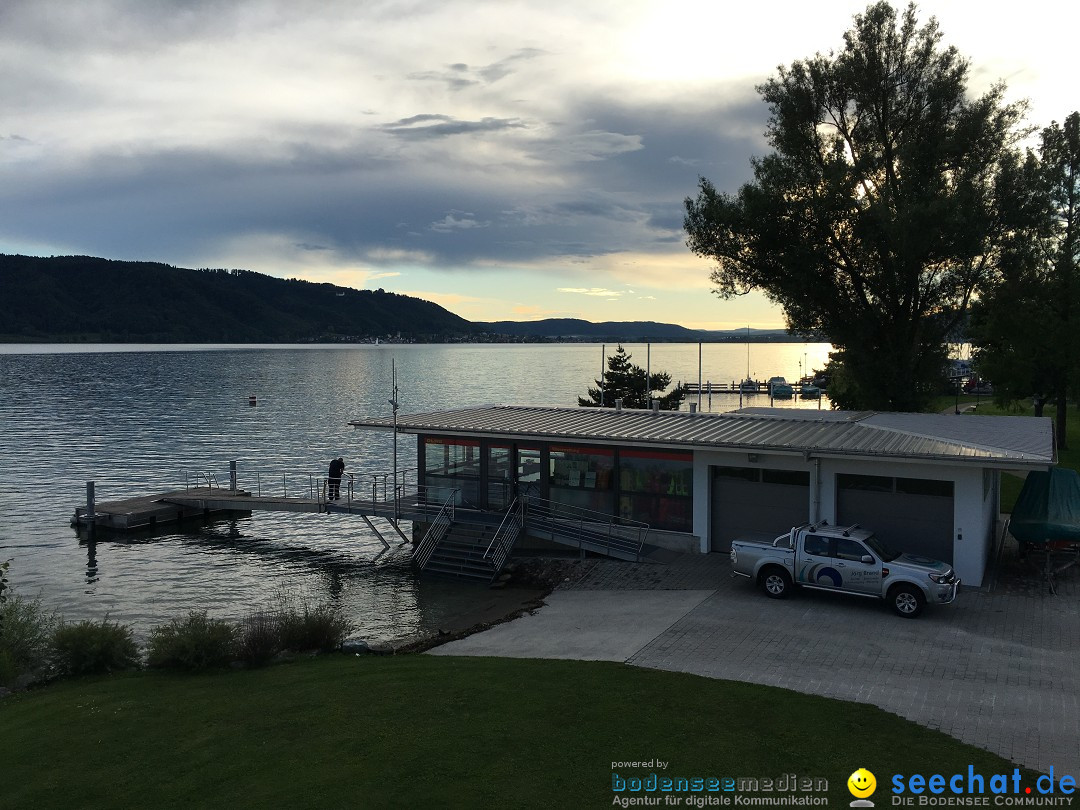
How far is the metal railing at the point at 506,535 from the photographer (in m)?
25.0

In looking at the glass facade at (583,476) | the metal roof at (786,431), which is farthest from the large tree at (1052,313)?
the glass facade at (583,476)

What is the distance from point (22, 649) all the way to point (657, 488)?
16.6m

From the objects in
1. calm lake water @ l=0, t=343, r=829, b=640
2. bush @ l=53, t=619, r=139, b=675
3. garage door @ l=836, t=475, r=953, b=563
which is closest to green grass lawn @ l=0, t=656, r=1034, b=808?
bush @ l=53, t=619, r=139, b=675

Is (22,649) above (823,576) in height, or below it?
below

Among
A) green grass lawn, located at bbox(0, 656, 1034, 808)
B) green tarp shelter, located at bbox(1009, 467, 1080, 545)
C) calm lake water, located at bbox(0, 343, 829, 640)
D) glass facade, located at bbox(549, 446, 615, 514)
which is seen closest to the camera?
green grass lawn, located at bbox(0, 656, 1034, 808)

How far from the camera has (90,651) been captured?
1655cm

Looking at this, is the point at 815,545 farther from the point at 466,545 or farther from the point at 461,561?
the point at 466,545

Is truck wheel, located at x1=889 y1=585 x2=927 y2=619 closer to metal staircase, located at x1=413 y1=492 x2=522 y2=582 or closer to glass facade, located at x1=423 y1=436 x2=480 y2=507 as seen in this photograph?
metal staircase, located at x1=413 y1=492 x2=522 y2=582

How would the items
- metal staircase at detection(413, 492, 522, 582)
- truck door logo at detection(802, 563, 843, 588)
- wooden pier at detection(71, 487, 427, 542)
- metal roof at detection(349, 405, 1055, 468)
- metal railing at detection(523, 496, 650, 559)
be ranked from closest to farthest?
truck door logo at detection(802, 563, 843, 588)
metal roof at detection(349, 405, 1055, 468)
metal railing at detection(523, 496, 650, 559)
metal staircase at detection(413, 492, 522, 582)
wooden pier at detection(71, 487, 427, 542)

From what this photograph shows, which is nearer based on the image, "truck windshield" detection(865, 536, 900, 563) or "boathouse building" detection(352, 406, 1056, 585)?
"truck windshield" detection(865, 536, 900, 563)

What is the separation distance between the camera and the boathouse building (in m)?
21.0

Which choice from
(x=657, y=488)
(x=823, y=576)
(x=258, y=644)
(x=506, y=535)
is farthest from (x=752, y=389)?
(x=258, y=644)

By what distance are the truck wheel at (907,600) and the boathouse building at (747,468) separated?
3.43 meters

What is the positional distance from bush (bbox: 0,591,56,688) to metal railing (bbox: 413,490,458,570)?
10633 millimetres
